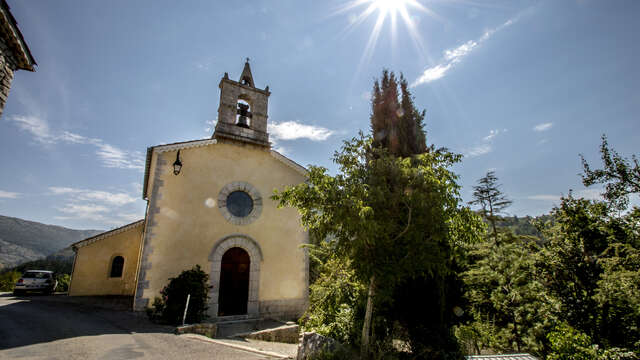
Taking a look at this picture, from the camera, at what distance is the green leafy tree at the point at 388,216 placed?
5.04m

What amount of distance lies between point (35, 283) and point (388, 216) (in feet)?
60.0

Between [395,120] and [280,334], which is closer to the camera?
[280,334]

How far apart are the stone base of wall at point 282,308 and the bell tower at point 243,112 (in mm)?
6415

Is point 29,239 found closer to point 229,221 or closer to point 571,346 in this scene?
point 229,221

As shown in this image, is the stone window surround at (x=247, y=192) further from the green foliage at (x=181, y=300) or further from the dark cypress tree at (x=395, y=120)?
the dark cypress tree at (x=395, y=120)

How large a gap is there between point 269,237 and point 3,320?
7.45 meters

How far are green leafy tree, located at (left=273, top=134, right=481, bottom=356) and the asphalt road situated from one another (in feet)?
9.88

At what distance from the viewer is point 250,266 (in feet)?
33.8

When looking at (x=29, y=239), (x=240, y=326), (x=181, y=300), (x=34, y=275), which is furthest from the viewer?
(x=29, y=239)

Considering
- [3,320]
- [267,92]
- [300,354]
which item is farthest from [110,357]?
[267,92]

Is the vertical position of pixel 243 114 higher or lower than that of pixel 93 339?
higher

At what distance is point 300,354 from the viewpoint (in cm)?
554

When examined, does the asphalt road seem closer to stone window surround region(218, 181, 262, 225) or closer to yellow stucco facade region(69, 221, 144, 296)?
stone window surround region(218, 181, 262, 225)

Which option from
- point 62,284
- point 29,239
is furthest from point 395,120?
point 29,239
